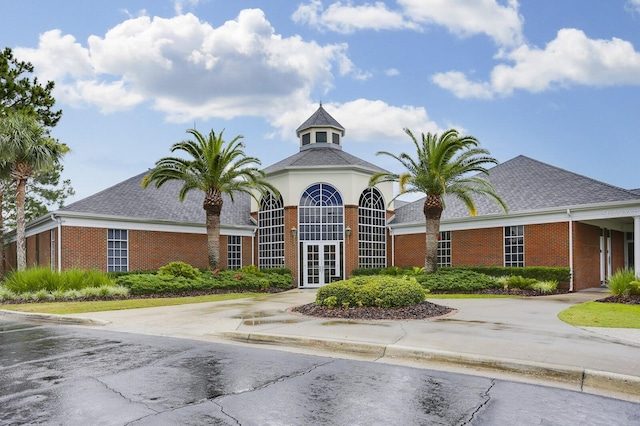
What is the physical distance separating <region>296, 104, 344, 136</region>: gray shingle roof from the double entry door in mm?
8476

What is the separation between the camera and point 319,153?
102 ft

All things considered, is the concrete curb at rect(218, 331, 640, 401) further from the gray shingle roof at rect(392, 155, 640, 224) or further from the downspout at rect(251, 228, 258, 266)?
the downspout at rect(251, 228, 258, 266)

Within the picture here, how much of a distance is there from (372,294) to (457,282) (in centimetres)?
916

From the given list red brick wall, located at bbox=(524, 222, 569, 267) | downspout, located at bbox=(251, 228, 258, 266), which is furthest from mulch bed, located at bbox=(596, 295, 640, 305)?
downspout, located at bbox=(251, 228, 258, 266)

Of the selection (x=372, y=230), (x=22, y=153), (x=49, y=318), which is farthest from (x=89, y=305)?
(x=372, y=230)

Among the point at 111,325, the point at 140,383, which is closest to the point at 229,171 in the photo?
the point at 111,325

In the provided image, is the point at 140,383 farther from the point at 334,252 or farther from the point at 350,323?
the point at 334,252

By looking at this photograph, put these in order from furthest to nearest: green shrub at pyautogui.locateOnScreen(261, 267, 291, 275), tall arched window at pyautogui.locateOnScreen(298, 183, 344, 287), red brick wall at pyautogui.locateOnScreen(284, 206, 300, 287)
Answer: tall arched window at pyautogui.locateOnScreen(298, 183, 344, 287), red brick wall at pyautogui.locateOnScreen(284, 206, 300, 287), green shrub at pyautogui.locateOnScreen(261, 267, 291, 275)

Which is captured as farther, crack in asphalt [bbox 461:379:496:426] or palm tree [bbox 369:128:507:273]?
palm tree [bbox 369:128:507:273]

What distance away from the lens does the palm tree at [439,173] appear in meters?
22.0

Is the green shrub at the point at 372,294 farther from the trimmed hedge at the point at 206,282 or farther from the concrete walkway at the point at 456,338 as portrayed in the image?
the trimmed hedge at the point at 206,282

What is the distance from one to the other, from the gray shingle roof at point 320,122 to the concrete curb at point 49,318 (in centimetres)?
2111

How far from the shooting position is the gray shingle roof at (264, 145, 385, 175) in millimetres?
28828

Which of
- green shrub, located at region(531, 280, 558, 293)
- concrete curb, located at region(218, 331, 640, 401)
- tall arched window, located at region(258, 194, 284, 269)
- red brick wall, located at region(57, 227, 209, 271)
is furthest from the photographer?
tall arched window, located at region(258, 194, 284, 269)
